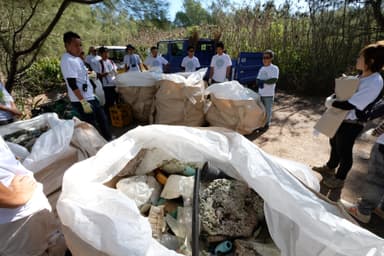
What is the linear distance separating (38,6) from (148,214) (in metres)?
6.05

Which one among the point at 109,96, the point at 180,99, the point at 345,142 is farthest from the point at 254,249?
the point at 109,96

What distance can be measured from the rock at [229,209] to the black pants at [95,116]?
2107 mm

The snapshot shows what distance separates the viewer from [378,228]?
2.06 meters

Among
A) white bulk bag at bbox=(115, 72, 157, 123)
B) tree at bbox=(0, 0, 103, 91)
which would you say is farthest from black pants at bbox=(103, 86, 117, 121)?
tree at bbox=(0, 0, 103, 91)

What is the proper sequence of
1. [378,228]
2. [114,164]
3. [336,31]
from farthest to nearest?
[336,31] → [378,228] → [114,164]

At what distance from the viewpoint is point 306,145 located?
3.75 metres

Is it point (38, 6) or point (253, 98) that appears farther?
point (38, 6)

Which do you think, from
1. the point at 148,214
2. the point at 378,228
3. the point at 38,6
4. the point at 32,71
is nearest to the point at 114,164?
the point at 148,214

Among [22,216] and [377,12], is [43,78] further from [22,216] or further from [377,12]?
[377,12]

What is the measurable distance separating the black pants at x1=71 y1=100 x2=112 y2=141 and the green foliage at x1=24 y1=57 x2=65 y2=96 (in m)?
5.15

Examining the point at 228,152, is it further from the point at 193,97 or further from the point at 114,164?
the point at 193,97

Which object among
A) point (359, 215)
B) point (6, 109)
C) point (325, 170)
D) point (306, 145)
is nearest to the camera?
point (359, 215)

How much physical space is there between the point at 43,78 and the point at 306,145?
8701 mm

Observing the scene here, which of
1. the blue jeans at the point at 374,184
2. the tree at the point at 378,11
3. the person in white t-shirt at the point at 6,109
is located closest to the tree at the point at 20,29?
the person in white t-shirt at the point at 6,109
